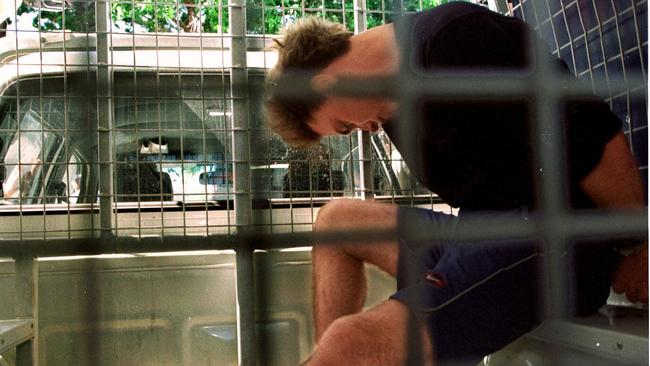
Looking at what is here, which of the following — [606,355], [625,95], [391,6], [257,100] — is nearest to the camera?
[257,100]

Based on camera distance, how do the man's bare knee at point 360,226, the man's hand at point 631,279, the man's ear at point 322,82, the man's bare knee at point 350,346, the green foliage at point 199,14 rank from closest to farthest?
1. the man's ear at point 322,82
2. the man's bare knee at point 350,346
3. the man's bare knee at point 360,226
4. the man's hand at point 631,279
5. the green foliage at point 199,14

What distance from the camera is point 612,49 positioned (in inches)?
46.9

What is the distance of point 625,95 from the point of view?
3.91 ft

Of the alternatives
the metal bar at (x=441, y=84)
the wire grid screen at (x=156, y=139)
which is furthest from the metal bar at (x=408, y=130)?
the wire grid screen at (x=156, y=139)

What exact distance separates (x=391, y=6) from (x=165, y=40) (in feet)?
1.45

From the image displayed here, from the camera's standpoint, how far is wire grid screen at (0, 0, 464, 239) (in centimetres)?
117

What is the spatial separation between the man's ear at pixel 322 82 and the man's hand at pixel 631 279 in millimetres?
630

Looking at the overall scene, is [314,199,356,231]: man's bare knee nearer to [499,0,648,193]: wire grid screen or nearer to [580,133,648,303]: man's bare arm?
[580,133,648,303]: man's bare arm

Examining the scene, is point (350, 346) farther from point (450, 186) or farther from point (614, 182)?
point (614, 182)

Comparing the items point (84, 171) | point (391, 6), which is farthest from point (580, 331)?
point (84, 171)

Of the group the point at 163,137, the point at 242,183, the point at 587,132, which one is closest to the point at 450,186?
the point at 587,132

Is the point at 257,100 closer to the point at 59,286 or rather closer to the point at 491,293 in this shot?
the point at 491,293

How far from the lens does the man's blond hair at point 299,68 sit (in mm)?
829

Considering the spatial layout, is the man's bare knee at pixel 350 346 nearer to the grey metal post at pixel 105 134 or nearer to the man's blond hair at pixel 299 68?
the man's blond hair at pixel 299 68
